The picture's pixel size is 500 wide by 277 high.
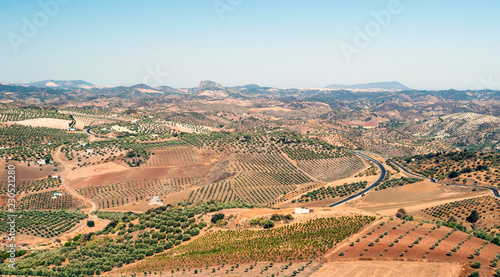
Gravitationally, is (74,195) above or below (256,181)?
below

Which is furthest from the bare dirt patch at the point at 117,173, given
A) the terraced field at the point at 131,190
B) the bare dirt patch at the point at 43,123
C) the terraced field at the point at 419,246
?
the bare dirt patch at the point at 43,123

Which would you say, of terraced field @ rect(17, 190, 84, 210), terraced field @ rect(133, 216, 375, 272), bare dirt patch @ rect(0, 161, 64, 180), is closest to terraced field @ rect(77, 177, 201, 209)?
terraced field @ rect(17, 190, 84, 210)

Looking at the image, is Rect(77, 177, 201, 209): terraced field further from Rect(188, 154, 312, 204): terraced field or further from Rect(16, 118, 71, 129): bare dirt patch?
Rect(16, 118, 71, 129): bare dirt patch

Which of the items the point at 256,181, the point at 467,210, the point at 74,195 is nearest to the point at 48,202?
the point at 74,195

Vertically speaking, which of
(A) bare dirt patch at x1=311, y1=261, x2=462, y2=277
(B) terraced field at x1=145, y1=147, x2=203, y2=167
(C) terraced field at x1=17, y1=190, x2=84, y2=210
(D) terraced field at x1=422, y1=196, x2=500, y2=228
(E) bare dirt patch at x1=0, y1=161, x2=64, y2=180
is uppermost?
(A) bare dirt patch at x1=311, y1=261, x2=462, y2=277

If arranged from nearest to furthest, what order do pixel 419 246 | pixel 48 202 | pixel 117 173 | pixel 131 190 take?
pixel 419 246 < pixel 48 202 < pixel 131 190 < pixel 117 173

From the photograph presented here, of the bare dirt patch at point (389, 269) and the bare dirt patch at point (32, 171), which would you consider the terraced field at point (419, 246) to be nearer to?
the bare dirt patch at point (389, 269)

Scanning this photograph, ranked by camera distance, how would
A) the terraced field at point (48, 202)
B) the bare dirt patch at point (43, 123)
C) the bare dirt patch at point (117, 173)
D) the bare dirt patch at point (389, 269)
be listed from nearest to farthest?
the bare dirt patch at point (389, 269), the terraced field at point (48, 202), the bare dirt patch at point (117, 173), the bare dirt patch at point (43, 123)

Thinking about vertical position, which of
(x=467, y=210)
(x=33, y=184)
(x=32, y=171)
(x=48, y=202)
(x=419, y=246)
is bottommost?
(x=48, y=202)

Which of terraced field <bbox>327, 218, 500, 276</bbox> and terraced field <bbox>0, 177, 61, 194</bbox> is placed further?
terraced field <bbox>0, 177, 61, 194</bbox>

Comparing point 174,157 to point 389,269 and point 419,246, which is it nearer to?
point 419,246

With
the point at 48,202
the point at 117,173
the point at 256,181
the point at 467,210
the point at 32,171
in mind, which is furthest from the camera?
the point at 117,173

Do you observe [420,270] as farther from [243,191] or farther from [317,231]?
[243,191]
